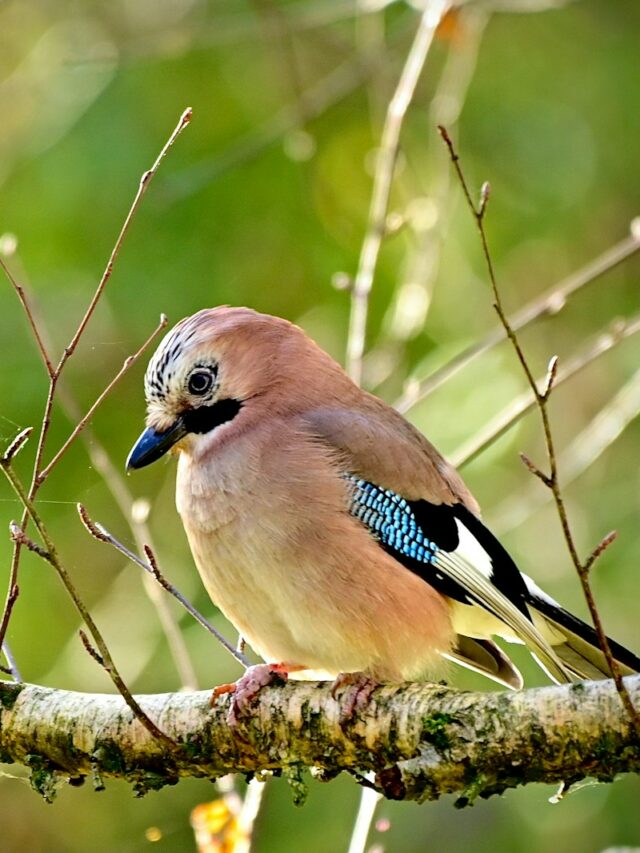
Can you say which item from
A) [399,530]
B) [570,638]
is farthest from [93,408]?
[570,638]

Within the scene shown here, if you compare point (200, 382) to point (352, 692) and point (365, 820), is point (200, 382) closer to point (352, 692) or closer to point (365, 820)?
point (352, 692)

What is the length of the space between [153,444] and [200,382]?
0.94 ft

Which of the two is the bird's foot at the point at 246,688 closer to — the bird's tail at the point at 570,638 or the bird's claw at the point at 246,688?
the bird's claw at the point at 246,688

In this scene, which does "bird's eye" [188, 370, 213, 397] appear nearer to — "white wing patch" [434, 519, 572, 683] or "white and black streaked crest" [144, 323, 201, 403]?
"white and black streaked crest" [144, 323, 201, 403]

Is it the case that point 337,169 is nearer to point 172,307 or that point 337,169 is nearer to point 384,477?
point 172,307

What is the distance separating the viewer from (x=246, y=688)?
3.90 meters

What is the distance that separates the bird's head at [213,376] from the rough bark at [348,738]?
939mm

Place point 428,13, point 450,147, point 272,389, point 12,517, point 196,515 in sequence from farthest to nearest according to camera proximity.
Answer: point 12,517, point 428,13, point 272,389, point 196,515, point 450,147

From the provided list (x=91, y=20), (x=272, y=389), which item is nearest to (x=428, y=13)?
(x=272, y=389)

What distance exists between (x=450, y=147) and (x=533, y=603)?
72.5 inches

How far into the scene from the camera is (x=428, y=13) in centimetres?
554

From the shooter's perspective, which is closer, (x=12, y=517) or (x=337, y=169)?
(x=12, y=517)

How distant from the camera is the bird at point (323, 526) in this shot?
4.20m

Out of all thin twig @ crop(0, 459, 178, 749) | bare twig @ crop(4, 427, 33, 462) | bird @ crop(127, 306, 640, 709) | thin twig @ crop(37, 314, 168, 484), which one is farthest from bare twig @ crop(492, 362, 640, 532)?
bare twig @ crop(4, 427, 33, 462)
